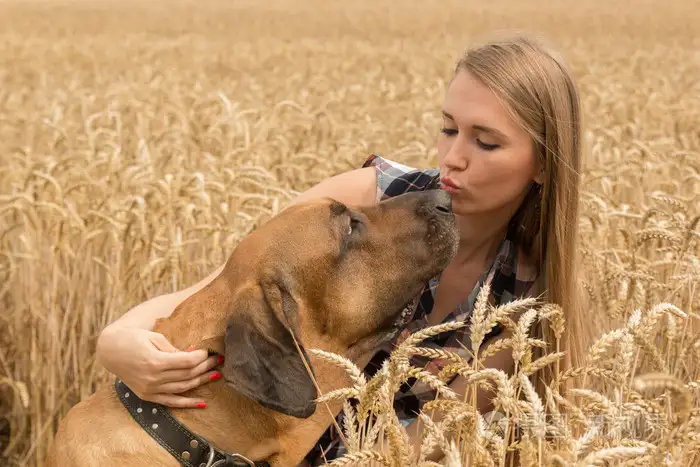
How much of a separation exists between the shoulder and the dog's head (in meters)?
0.65

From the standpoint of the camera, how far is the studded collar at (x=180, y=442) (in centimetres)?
320

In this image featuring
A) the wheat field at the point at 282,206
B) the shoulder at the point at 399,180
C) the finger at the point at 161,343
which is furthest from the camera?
the shoulder at the point at 399,180

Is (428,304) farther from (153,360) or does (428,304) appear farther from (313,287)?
(153,360)

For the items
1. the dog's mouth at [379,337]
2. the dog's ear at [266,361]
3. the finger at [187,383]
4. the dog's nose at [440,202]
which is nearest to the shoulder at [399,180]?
the dog's nose at [440,202]

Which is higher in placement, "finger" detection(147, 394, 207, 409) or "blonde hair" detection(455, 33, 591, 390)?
"blonde hair" detection(455, 33, 591, 390)

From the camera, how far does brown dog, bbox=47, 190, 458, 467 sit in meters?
3.08

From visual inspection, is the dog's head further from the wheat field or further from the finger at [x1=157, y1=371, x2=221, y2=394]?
the wheat field

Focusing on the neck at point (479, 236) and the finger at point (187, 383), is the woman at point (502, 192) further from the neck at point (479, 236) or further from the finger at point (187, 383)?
the finger at point (187, 383)

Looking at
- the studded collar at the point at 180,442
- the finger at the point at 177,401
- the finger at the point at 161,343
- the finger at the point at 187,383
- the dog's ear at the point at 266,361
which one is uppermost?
the dog's ear at the point at 266,361

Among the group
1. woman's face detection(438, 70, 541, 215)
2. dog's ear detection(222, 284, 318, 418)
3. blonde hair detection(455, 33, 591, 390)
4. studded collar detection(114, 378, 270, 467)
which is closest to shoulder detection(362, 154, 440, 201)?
woman's face detection(438, 70, 541, 215)

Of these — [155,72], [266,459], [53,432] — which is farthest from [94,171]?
[155,72]

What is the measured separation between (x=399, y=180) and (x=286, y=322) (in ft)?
5.16

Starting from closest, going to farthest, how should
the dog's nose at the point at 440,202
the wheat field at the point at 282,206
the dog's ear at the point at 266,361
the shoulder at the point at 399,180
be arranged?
the wheat field at the point at 282,206
the dog's ear at the point at 266,361
the dog's nose at the point at 440,202
the shoulder at the point at 399,180

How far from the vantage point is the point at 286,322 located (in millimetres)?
3254
